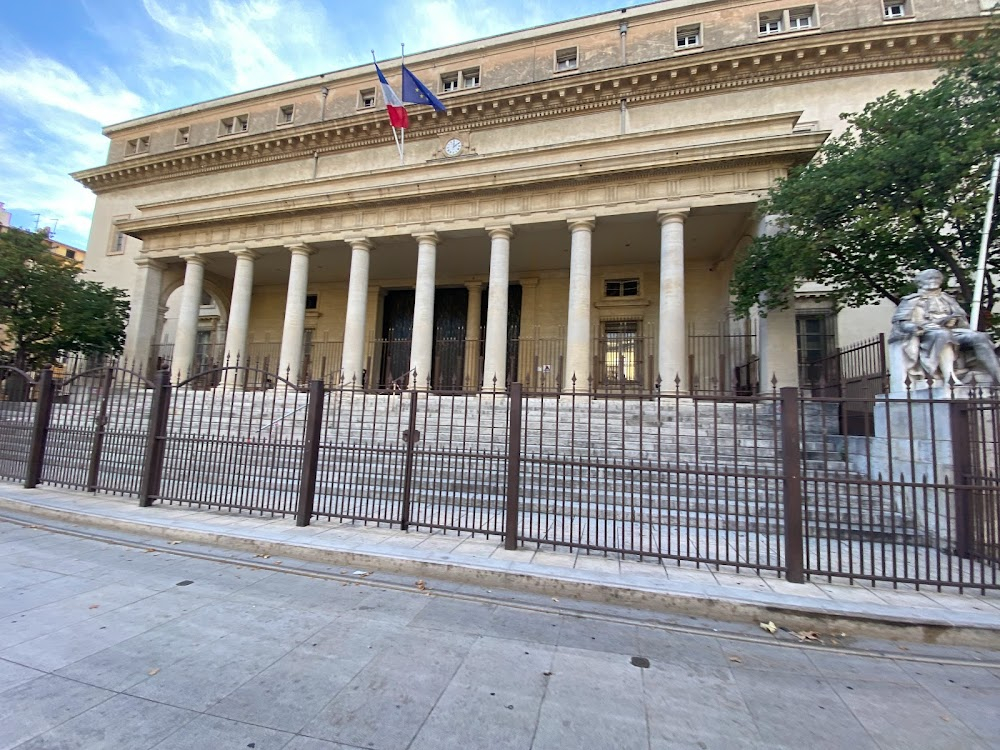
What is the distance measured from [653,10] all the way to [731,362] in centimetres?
1514

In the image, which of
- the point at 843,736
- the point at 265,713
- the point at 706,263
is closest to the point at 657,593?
the point at 843,736

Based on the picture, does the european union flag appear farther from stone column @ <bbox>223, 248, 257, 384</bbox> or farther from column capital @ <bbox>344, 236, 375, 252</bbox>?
stone column @ <bbox>223, 248, 257, 384</bbox>

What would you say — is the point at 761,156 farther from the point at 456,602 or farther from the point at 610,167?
the point at 456,602

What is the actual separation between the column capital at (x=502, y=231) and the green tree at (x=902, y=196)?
23.4ft

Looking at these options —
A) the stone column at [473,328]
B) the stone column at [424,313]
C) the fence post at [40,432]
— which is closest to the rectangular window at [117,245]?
the stone column at [473,328]

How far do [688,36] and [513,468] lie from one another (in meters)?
21.4

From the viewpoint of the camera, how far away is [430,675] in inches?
124

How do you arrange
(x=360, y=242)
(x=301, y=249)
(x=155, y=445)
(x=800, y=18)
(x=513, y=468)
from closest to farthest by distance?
(x=513, y=468), (x=155, y=445), (x=360, y=242), (x=301, y=249), (x=800, y=18)

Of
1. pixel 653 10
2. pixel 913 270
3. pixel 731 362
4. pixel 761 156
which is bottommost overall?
pixel 731 362

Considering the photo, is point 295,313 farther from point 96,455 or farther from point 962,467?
point 962,467

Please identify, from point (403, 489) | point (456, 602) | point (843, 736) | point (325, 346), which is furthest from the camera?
point (325, 346)

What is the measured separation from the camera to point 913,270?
10672 millimetres

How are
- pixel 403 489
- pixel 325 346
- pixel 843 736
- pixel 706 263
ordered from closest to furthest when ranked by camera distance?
pixel 843 736 → pixel 403 489 → pixel 706 263 → pixel 325 346

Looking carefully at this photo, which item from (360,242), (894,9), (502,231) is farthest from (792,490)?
(894,9)
